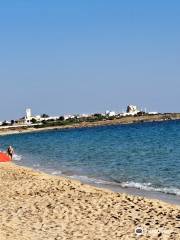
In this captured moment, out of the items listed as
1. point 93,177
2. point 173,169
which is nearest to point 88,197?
point 93,177

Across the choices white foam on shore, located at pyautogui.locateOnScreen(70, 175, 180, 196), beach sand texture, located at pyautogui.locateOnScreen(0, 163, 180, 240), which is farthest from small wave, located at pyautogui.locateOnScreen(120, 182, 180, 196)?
beach sand texture, located at pyautogui.locateOnScreen(0, 163, 180, 240)

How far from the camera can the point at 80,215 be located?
16.8 meters

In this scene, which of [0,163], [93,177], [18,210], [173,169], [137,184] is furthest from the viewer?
[0,163]

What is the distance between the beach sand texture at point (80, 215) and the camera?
1427 centimetres

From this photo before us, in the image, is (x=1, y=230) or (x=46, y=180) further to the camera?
(x=46, y=180)

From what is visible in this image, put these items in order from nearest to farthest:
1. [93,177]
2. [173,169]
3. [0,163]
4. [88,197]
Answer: [88,197], [93,177], [173,169], [0,163]

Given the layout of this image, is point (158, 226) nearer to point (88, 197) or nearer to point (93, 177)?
point (88, 197)

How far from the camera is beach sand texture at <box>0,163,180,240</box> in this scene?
14273 mm

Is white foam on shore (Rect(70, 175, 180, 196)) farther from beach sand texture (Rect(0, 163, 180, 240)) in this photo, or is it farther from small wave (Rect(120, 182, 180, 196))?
beach sand texture (Rect(0, 163, 180, 240))

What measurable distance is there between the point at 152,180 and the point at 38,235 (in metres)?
15.5

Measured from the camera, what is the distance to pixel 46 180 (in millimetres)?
28125

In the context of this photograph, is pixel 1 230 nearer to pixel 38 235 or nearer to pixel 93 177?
pixel 38 235

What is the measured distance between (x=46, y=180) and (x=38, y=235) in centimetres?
1400

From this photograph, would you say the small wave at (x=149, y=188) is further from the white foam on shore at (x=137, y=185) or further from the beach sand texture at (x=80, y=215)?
the beach sand texture at (x=80, y=215)
